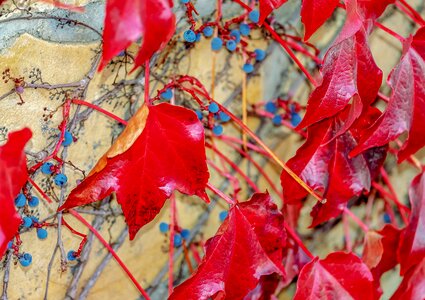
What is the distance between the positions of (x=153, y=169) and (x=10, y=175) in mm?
173

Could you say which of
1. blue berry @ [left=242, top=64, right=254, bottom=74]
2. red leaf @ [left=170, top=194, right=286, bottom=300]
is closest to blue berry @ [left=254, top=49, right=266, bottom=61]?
blue berry @ [left=242, top=64, right=254, bottom=74]

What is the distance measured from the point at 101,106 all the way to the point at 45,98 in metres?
0.09

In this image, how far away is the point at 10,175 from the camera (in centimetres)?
70

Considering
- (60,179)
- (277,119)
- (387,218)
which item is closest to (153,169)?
(60,179)

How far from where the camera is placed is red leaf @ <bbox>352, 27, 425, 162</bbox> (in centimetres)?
86

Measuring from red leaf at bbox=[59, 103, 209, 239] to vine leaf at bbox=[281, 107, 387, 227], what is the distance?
156mm

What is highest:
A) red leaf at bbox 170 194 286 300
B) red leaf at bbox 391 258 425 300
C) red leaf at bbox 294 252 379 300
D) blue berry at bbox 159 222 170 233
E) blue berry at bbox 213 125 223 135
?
blue berry at bbox 213 125 223 135

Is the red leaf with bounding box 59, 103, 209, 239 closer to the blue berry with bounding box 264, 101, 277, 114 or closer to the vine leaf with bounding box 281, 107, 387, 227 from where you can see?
the vine leaf with bounding box 281, 107, 387, 227

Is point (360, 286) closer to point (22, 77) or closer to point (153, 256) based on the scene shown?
point (153, 256)

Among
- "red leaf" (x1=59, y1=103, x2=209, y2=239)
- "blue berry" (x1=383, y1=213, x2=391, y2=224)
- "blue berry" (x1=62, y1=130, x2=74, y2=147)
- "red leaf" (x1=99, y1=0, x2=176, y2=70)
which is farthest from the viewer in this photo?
"blue berry" (x1=383, y1=213, x2=391, y2=224)

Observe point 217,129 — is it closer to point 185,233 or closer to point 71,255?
point 185,233

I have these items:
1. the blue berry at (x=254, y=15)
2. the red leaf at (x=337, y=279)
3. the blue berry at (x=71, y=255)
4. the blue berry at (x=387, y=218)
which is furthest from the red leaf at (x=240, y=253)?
the blue berry at (x=387, y=218)

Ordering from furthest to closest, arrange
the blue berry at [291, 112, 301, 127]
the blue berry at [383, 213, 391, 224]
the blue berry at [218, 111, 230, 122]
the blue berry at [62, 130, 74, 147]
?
1. the blue berry at [383, 213, 391, 224]
2. the blue berry at [291, 112, 301, 127]
3. the blue berry at [218, 111, 230, 122]
4. the blue berry at [62, 130, 74, 147]

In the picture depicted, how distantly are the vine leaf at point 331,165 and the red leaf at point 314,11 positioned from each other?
0.13 m
